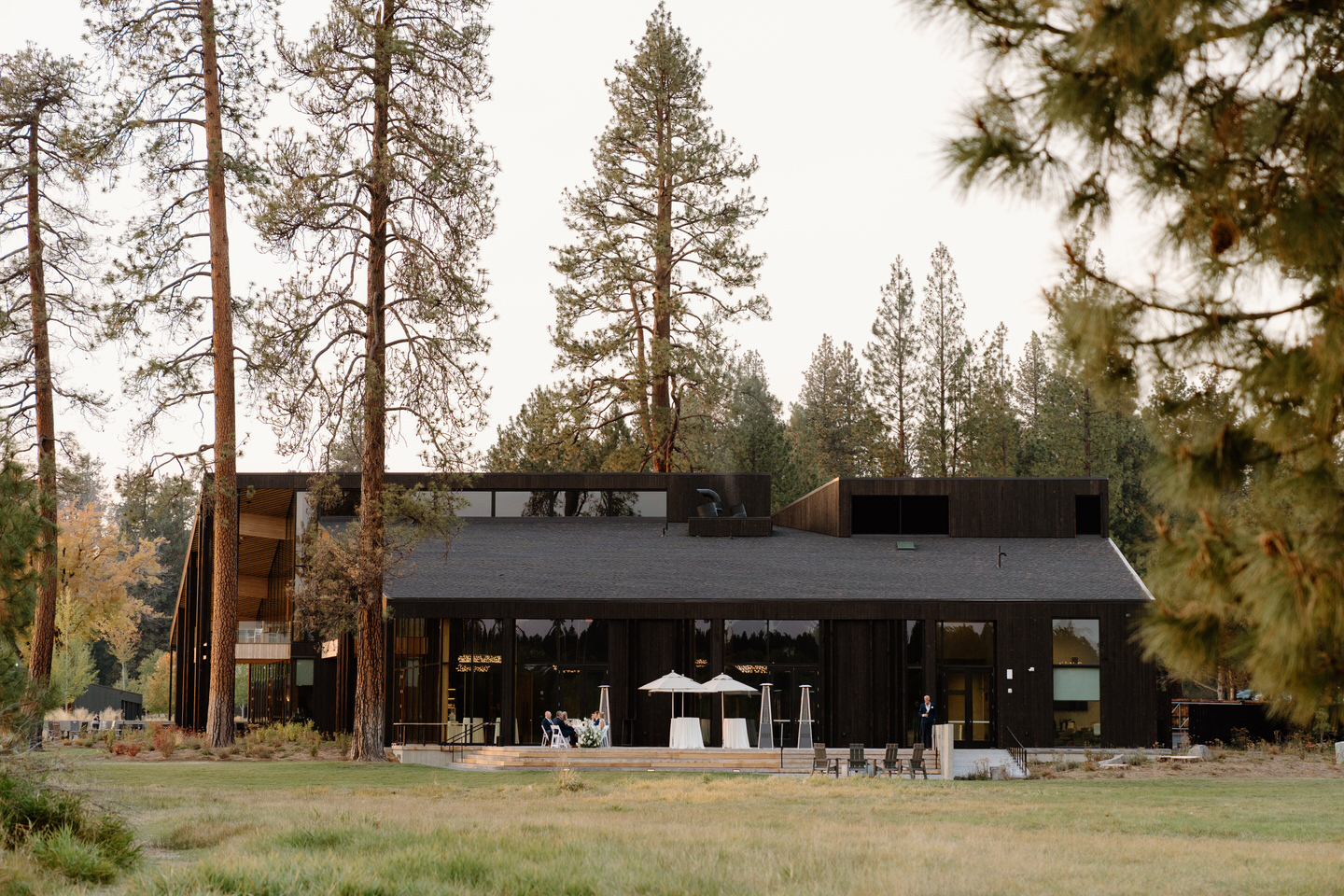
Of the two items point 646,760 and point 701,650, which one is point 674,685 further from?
point 701,650

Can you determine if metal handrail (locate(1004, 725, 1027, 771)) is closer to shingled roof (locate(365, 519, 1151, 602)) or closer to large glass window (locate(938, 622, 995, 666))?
large glass window (locate(938, 622, 995, 666))

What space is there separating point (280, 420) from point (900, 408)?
105 ft

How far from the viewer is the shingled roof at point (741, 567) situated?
30.2 meters

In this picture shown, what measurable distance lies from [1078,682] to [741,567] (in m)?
8.38

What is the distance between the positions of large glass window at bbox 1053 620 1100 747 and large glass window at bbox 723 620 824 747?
544 cm

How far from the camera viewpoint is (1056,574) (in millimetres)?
31625

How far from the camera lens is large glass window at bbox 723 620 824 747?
3036 cm

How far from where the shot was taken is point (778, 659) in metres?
30.4

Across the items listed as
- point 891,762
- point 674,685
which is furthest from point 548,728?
point 891,762

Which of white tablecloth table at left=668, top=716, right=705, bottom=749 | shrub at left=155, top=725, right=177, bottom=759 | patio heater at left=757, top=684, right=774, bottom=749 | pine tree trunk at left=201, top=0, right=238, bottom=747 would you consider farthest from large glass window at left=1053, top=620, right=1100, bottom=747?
shrub at left=155, top=725, right=177, bottom=759

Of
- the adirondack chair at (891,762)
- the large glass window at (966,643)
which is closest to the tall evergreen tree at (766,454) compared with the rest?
the large glass window at (966,643)

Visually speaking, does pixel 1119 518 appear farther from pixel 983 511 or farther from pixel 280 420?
pixel 280 420

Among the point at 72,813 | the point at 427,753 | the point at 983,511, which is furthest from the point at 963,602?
the point at 72,813

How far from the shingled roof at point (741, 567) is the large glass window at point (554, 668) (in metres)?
0.86
